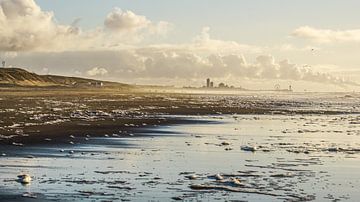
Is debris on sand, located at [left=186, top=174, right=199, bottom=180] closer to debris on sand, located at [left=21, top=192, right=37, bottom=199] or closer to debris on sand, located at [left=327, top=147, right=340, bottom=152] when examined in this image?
debris on sand, located at [left=21, top=192, right=37, bottom=199]

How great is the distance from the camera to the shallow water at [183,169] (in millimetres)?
17766

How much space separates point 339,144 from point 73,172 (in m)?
17.1

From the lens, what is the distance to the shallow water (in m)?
17.8

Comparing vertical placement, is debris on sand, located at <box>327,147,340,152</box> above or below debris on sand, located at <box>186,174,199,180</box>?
above

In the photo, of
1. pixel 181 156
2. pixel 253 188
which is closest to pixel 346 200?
pixel 253 188

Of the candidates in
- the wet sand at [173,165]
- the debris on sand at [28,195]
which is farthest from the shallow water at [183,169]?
the debris on sand at [28,195]

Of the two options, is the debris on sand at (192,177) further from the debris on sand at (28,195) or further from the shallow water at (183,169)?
the debris on sand at (28,195)

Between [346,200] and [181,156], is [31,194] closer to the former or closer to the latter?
[346,200]

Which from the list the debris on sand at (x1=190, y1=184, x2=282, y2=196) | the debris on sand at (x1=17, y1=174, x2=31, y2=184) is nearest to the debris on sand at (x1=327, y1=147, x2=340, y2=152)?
the debris on sand at (x1=190, y1=184, x2=282, y2=196)

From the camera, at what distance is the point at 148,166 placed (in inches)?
928

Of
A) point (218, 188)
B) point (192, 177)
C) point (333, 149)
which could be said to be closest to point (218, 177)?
point (192, 177)

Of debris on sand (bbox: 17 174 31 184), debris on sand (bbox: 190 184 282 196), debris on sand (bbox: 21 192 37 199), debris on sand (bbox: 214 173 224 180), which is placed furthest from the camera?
debris on sand (bbox: 214 173 224 180)

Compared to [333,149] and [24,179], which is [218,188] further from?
[333,149]

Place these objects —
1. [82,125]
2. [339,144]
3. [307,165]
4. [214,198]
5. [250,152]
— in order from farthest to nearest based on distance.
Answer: [82,125] → [339,144] → [250,152] → [307,165] → [214,198]
